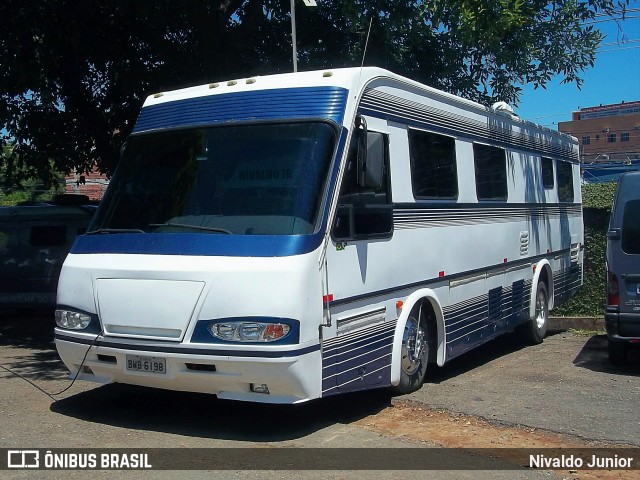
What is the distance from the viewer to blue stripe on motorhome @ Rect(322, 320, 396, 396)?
21.9 feet

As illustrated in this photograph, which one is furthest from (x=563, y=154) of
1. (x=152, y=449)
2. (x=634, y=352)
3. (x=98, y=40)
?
(x=152, y=449)

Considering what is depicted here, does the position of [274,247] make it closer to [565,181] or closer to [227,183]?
[227,183]

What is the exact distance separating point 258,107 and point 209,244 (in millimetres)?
1399

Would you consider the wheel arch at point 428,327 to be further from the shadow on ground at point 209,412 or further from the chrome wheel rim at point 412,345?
the shadow on ground at point 209,412

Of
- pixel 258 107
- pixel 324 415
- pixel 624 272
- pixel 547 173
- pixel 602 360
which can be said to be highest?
pixel 258 107

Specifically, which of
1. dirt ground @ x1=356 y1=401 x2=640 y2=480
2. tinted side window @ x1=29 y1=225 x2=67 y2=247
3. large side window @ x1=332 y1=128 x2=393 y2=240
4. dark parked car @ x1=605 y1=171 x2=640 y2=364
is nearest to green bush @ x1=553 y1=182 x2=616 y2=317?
dark parked car @ x1=605 y1=171 x2=640 y2=364

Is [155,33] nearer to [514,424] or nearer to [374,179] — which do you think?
[374,179]

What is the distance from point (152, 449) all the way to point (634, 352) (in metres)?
7.14

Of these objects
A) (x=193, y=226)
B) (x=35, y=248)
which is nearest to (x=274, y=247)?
(x=193, y=226)

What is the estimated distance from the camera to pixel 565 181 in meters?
13.6

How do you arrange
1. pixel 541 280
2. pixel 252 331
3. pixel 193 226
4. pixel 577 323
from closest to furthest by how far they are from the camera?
pixel 252 331, pixel 193 226, pixel 541 280, pixel 577 323

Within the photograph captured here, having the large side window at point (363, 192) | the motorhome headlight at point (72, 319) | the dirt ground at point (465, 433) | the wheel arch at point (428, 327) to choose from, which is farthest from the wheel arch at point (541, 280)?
the motorhome headlight at point (72, 319)

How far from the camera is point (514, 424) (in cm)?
726

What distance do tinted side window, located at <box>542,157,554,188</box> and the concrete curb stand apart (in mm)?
2368
